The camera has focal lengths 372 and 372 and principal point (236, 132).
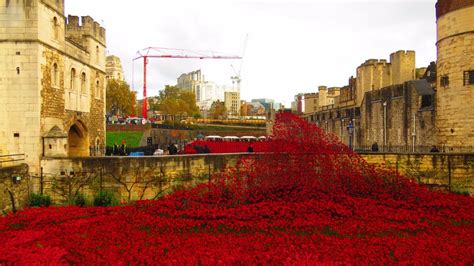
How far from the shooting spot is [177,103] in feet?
278

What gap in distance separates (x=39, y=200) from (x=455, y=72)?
21534mm

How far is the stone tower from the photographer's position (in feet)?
63.3

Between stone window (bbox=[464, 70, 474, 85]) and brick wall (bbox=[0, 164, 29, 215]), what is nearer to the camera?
brick wall (bbox=[0, 164, 29, 215])

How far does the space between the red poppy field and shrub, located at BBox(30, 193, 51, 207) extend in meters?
2.33

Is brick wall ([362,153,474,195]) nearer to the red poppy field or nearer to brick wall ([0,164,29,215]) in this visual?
the red poppy field

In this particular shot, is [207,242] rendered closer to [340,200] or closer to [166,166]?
[340,200]

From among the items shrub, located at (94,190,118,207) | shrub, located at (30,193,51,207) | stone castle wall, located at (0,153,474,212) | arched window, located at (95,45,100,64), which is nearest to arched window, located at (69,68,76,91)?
arched window, located at (95,45,100,64)

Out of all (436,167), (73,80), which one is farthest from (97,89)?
(436,167)

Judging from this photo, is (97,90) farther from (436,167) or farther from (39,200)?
(436,167)

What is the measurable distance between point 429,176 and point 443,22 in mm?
8934

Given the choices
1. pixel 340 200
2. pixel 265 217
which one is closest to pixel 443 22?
pixel 340 200

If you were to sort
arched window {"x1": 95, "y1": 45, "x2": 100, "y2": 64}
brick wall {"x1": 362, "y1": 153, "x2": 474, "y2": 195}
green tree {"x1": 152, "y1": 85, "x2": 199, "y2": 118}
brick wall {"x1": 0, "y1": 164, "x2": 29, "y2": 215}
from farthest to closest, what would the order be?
green tree {"x1": 152, "y1": 85, "x2": 199, "y2": 118} → arched window {"x1": 95, "y1": 45, "x2": 100, "y2": 64} → brick wall {"x1": 362, "y1": 153, "x2": 474, "y2": 195} → brick wall {"x1": 0, "y1": 164, "x2": 29, "y2": 215}

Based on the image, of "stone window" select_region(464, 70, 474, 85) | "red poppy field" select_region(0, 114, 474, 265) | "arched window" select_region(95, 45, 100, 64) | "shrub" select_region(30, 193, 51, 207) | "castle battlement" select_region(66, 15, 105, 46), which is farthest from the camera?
"arched window" select_region(95, 45, 100, 64)

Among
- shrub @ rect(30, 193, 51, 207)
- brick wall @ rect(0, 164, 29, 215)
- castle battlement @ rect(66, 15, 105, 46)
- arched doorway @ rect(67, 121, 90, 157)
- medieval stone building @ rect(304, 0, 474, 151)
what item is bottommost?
shrub @ rect(30, 193, 51, 207)
